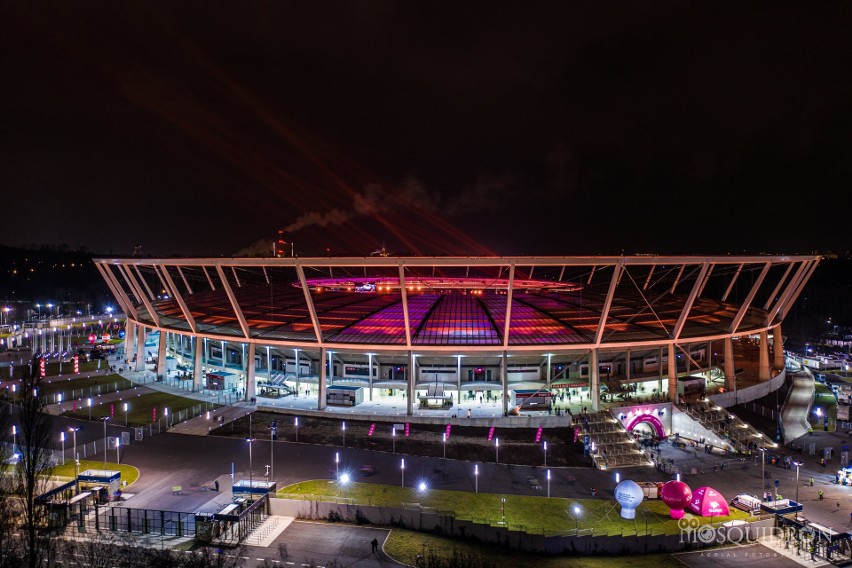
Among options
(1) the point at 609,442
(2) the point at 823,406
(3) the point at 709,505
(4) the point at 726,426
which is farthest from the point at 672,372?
(3) the point at 709,505

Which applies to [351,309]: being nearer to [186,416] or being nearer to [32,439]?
[186,416]

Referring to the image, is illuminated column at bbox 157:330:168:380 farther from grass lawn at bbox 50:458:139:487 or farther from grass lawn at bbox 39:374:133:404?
grass lawn at bbox 50:458:139:487

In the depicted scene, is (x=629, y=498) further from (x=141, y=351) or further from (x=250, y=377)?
(x=141, y=351)

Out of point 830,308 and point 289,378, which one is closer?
point 289,378

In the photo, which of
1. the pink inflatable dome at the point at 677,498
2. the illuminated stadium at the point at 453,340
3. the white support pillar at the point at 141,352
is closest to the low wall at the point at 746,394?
the illuminated stadium at the point at 453,340

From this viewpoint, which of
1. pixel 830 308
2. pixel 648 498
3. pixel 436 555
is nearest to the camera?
pixel 436 555

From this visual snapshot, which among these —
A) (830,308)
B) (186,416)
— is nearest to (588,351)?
(186,416)
